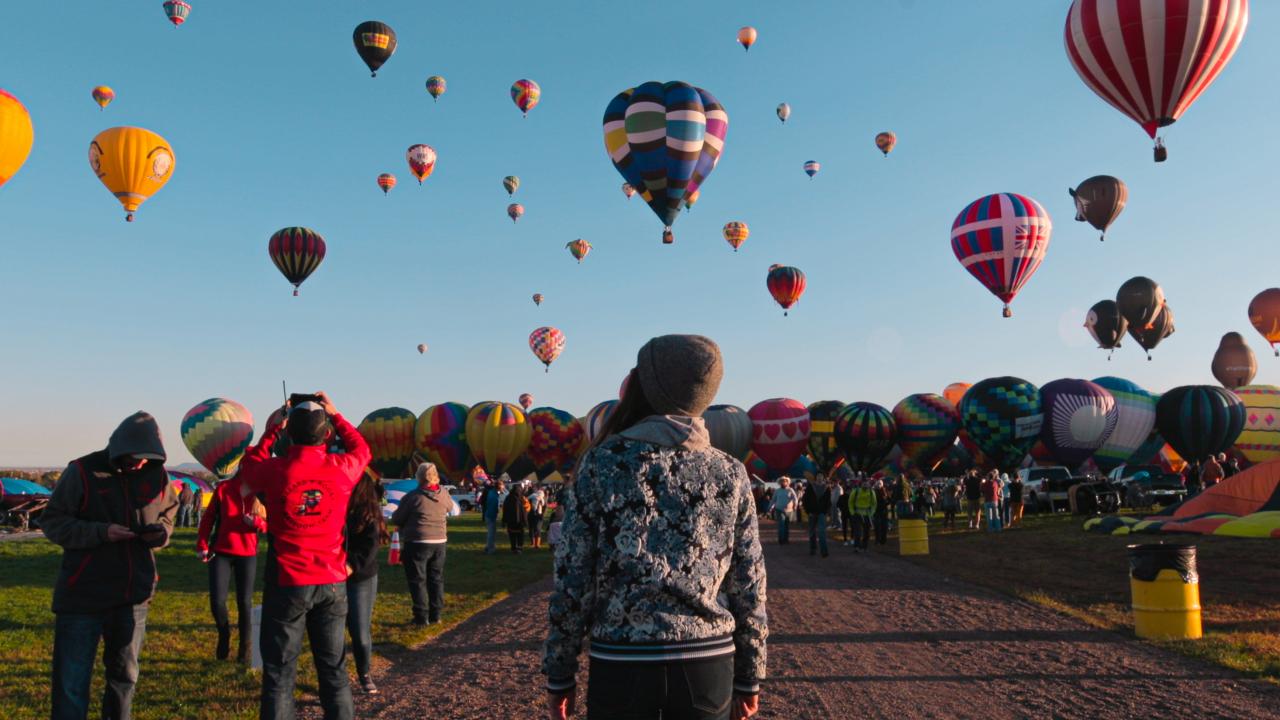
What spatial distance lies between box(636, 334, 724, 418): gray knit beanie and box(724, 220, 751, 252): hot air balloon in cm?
4741

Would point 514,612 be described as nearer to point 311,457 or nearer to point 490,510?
point 311,457

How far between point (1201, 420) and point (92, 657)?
45.5 metres

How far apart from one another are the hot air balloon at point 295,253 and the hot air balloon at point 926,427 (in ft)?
102

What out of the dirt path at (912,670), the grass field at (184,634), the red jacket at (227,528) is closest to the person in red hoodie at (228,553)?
the red jacket at (227,528)

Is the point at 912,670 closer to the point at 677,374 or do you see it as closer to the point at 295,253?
the point at 677,374

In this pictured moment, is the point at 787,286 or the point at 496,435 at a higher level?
the point at 787,286

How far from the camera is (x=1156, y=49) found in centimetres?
2336

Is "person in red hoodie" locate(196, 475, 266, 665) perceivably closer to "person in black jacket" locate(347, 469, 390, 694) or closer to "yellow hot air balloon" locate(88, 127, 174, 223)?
"person in black jacket" locate(347, 469, 390, 694)

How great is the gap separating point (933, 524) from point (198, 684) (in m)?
26.2

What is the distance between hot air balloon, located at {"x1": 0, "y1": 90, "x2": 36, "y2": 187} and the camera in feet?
74.1

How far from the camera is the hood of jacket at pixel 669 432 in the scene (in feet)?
9.32

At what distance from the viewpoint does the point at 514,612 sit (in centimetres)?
1097

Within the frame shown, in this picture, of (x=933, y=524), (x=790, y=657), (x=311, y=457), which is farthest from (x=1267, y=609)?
(x=933, y=524)

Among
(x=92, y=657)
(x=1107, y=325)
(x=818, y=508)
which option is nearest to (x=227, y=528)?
(x=92, y=657)
